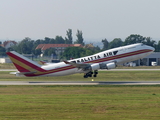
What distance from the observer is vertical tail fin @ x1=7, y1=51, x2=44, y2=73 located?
56531 mm

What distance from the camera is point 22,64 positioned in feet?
188

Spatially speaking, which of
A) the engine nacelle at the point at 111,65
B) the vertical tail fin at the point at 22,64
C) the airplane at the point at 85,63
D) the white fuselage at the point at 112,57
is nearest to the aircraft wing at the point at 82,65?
the airplane at the point at 85,63

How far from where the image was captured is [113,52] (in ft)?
191

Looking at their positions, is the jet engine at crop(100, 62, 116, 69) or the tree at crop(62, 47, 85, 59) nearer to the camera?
the jet engine at crop(100, 62, 116, 69)

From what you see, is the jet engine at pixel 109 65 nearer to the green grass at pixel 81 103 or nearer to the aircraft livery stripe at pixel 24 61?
the green grass at pixel 81 103

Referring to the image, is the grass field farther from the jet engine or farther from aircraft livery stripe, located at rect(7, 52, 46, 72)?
aircraft livery stripe, located at rect(7, 52, 46, 72)

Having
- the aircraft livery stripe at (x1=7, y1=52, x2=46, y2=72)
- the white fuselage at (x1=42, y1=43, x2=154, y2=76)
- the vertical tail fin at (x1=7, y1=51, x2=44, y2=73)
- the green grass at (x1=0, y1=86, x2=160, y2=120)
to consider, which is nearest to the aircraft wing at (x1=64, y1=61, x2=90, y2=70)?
the white fuselage at (x1=42, y1=43, x2=154, y2=76)

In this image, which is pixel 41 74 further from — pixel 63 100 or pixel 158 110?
pixel 158 110

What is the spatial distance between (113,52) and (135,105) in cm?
2479

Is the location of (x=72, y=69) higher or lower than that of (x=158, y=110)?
higher

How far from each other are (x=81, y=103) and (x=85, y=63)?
2344 centimetres

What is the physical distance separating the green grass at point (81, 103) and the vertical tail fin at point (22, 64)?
1017cm

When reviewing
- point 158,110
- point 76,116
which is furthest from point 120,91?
point 76,116

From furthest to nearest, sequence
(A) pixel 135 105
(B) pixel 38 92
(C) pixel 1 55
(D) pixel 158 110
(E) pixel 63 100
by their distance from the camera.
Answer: (C) pixel 1 55 < (B) pixel 38 92 < (E) pixel 63 100 < (A) pixel 135 105 < (D) pixel 158 110
